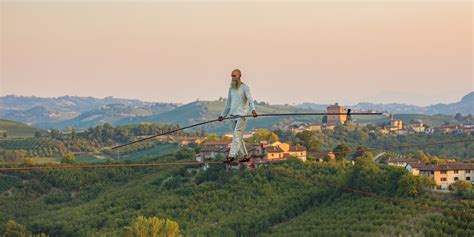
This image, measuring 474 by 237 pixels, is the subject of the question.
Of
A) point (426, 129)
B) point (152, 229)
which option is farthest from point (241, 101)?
point (426, 129)

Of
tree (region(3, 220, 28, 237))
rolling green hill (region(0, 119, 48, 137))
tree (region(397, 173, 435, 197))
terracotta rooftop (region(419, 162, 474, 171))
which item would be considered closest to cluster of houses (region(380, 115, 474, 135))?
terracotta rooftop (region(419, 162, 474, 171))

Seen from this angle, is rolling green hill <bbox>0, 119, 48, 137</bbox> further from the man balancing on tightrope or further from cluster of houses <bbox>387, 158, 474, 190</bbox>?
the man balancing on tightrope

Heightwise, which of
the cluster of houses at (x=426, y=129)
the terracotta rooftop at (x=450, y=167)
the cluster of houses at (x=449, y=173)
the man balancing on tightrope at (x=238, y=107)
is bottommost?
the cluster of houses at (x=449, y=173)

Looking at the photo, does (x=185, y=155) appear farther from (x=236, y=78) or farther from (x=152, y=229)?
(x=236, y=78)

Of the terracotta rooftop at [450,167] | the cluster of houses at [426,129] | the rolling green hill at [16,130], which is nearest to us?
the terracotta rooftop at [450,167]

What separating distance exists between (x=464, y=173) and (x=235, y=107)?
45988 mm

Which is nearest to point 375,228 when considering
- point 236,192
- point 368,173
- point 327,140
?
point 368,173

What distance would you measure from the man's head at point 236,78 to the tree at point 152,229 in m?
27.0

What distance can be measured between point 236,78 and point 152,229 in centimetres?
2831

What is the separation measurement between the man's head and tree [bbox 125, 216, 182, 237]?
27.0 metres

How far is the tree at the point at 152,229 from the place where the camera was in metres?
36.7

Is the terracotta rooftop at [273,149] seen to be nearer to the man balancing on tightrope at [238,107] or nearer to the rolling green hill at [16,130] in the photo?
the man balancing on tightrope at [238,107]

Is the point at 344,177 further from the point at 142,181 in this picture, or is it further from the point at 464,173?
the point at 142,181

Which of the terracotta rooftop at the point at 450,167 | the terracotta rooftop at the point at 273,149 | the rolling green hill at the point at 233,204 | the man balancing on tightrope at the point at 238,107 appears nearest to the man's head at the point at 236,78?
the man balancing on tightrope at the point at 238,107
